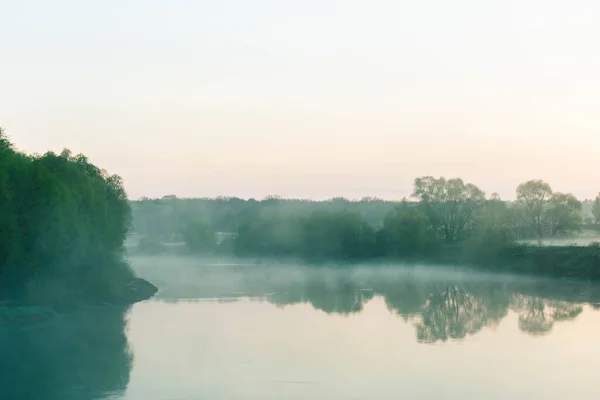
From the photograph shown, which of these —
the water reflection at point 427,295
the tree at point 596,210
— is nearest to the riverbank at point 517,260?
the water reflection at point 427,295

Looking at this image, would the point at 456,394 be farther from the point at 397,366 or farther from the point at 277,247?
the point at 277,247

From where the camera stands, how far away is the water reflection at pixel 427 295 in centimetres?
4902

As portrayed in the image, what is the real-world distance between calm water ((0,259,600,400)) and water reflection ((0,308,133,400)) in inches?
3.3

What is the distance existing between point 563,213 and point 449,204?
17881 millimetres

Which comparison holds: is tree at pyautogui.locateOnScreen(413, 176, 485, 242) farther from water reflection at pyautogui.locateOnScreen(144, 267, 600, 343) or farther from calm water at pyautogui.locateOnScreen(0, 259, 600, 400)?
calm water at pyautogui.locateOnScreen(0, 259, 600, 400)

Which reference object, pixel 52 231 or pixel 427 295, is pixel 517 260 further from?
pixel 52 231

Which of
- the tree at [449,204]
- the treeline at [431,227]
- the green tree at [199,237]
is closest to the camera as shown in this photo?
the treeline at [431,227]

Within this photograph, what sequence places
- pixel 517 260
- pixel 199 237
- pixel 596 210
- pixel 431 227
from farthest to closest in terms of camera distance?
pixel 199 237 < pixel 596 210 < pixel 431 227 < pixel 517 260

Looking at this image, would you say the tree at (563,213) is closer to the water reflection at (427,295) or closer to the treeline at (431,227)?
the treeline at (431,227)

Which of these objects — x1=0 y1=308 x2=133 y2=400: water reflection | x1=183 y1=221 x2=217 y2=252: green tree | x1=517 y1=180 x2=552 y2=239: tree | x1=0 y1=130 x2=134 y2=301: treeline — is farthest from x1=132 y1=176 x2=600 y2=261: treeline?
x1=0 y1=308 x2=133 y2=400: water reflection

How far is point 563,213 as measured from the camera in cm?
11419

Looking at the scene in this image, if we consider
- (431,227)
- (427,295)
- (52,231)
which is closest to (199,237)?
(431,227)

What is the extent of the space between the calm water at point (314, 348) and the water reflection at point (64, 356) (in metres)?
0.08

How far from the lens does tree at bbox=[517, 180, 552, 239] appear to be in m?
117
